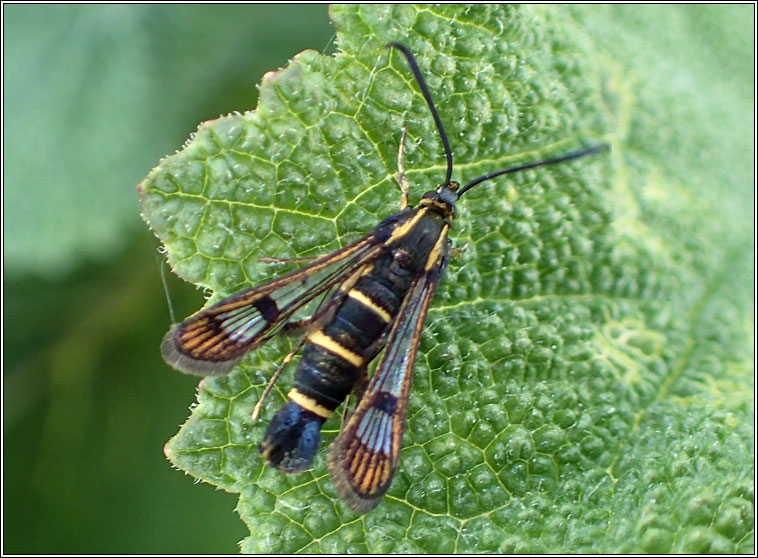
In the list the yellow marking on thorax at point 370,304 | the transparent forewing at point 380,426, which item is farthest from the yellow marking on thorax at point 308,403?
the yellow marking on thorax at point 370,304

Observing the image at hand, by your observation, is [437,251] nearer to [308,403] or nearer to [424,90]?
[424,90]

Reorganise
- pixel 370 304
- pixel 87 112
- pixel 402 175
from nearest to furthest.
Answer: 1. pixel 370 304
2. pixel 402 175
3. pixel 87 112

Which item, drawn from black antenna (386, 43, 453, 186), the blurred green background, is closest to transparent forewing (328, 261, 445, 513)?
black antenna (386, 43, 453, 186)

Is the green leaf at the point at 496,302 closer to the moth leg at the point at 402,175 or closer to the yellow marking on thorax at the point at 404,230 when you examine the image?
the moth leg at the point at 402,175

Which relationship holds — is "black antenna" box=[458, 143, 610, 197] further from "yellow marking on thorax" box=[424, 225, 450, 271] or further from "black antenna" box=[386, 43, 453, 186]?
"yellow marking on thorax" box=[424, 225, 450, 271]

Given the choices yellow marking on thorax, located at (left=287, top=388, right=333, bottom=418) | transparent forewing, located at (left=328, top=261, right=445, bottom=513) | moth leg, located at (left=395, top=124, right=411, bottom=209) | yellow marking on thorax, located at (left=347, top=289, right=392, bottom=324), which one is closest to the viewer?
transparent forewing, located at (left=328, top=261, right=445, bottom=513)

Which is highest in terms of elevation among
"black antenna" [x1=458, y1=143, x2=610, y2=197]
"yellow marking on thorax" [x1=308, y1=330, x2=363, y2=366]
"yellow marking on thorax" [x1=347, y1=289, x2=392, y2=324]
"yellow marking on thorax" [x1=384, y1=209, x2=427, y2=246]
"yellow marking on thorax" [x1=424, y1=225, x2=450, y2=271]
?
"black antenna" [x1=458, y1=143, x2=610, y2=197]

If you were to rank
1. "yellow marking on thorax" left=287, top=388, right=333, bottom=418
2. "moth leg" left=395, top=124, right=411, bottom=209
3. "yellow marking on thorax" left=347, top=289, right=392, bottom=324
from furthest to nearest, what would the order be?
1. "moth leg" left=395, top=124, right=411, bottom=209
2. "yellow marking on thorax" left=347, top=289, right=392, bottom=324
3. "yellow marking on thorax" left=287, top=388, right=333, bottom=418

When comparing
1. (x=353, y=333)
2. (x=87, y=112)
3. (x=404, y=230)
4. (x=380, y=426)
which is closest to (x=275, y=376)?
(x=353, y=333)
